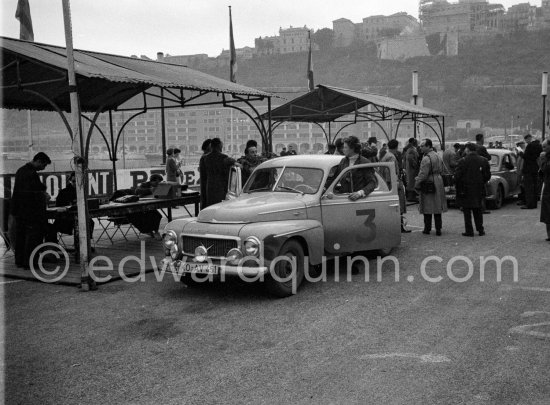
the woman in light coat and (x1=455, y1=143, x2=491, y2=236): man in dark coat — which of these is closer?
(x1=455, y1=143, x2=491, y2=236): man in dark coat

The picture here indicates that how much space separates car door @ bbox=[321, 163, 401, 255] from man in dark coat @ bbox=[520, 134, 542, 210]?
26.4 feet

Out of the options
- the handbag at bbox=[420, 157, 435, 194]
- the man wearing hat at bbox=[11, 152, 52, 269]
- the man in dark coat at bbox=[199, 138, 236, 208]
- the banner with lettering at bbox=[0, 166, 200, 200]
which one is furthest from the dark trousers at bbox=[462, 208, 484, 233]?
the banner with lettering at bbox=[0, 166, 200, 200]

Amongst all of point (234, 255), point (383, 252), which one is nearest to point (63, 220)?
point (234, 255)

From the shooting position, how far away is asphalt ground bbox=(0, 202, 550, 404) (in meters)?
4.38

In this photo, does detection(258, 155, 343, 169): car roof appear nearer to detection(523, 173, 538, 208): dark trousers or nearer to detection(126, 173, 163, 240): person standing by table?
detection(126, 173, 163, 240): person standing by table

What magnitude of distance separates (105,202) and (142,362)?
20.6 ft

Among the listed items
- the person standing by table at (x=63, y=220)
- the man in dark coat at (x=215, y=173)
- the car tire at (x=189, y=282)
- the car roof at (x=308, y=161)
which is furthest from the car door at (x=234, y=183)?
the person standing by table at (x=63, y=220)

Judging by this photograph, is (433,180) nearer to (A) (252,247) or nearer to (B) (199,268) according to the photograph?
(A) (252,247)

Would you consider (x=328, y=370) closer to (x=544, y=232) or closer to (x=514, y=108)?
(x=544, y=232)

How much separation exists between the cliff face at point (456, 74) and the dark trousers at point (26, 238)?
5080 inches

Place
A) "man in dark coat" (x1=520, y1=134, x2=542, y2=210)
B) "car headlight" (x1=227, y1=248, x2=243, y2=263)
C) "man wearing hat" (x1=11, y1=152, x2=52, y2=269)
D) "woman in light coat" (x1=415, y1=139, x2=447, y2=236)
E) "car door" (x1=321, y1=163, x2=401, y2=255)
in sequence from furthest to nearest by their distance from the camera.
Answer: "man in dark coat" (x1=520, y1=134, x2=542, y2=210) < "woman in light coat" (x1=415, y1=139, x2=447, y2=236) < "man wearing hat" (x1=11, y1=152, x2=52, y2=269) < "car door" (x1=321, y1=163, x2=401, y2=255) < "car headlight" (x1=227, y1=248, x2=243, y2=263)

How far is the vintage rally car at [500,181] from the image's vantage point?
1622 cm

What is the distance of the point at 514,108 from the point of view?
137125 mm

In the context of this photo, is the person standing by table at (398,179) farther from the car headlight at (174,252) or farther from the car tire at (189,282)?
the car headlight at (174,252)
